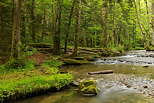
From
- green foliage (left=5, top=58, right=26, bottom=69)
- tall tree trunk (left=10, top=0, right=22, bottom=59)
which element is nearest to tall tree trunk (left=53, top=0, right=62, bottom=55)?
tall tree trunk (left=10, top=0, right=22, bottom=59)

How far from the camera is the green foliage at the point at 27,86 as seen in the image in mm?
4656

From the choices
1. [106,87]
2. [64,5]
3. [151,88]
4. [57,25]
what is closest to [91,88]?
[106,87]

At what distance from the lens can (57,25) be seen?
→ 1414 cm

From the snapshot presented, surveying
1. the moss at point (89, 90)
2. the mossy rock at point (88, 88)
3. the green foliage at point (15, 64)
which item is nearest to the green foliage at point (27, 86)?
the mossy rock at point (88, 88)

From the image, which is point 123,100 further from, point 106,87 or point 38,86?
point 38,86

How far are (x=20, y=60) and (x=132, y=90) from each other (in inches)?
261

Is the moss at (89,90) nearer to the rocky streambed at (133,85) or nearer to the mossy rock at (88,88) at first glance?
Result: the mossy rock at (88,88)

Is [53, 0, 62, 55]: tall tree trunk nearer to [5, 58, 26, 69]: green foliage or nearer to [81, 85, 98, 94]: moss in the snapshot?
[5, 58, 26, 69]: green foliage

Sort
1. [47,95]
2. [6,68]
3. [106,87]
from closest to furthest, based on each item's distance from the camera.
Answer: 1. [47,95]
2. [106,87]
3. [6,68]

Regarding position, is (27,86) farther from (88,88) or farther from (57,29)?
(57,29)

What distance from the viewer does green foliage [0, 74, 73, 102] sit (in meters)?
4.66

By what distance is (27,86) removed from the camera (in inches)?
202

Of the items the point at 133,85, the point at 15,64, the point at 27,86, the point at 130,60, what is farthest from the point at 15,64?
the point at 130,60

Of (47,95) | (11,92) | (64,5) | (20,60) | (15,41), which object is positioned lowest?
(47,95)
